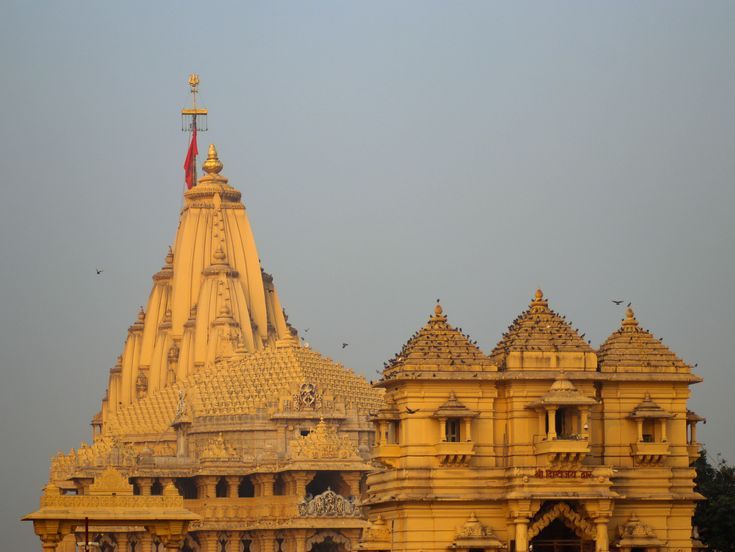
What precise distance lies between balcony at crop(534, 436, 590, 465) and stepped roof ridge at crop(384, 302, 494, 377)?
2.96 m

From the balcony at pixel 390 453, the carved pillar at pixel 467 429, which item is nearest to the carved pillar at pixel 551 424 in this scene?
the carved pillar at pixel 467 429

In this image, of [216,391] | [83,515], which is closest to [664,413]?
[83,515]

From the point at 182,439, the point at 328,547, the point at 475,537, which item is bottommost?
the point at 475,537

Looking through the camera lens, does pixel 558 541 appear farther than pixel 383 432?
No

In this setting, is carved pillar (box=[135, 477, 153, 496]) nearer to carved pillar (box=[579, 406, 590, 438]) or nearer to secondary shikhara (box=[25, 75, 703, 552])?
secondary shikhara (box=[25, 75, 703, 552])

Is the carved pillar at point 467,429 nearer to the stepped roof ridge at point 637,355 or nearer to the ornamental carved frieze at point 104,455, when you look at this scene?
the stepped roof ridge at point 637,355

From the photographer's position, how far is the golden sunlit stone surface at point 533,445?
71125mm

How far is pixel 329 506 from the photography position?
377 ft

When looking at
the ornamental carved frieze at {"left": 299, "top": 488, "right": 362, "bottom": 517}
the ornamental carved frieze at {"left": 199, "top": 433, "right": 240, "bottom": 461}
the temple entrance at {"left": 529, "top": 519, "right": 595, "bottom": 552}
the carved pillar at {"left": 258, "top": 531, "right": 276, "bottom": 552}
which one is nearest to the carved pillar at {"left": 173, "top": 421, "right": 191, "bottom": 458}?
the ornamental carved frieze at {"left": 199, "top": 433, "right": 240, "bottom": 461}

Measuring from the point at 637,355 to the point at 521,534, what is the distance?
6.81 meters

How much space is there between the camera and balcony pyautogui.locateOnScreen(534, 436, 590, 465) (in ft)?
233

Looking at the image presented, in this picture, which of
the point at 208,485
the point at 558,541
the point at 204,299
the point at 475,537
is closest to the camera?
the point at 475,537

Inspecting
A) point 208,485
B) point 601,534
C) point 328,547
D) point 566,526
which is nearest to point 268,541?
point 328,547

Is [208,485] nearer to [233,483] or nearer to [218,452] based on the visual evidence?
[233,483]
